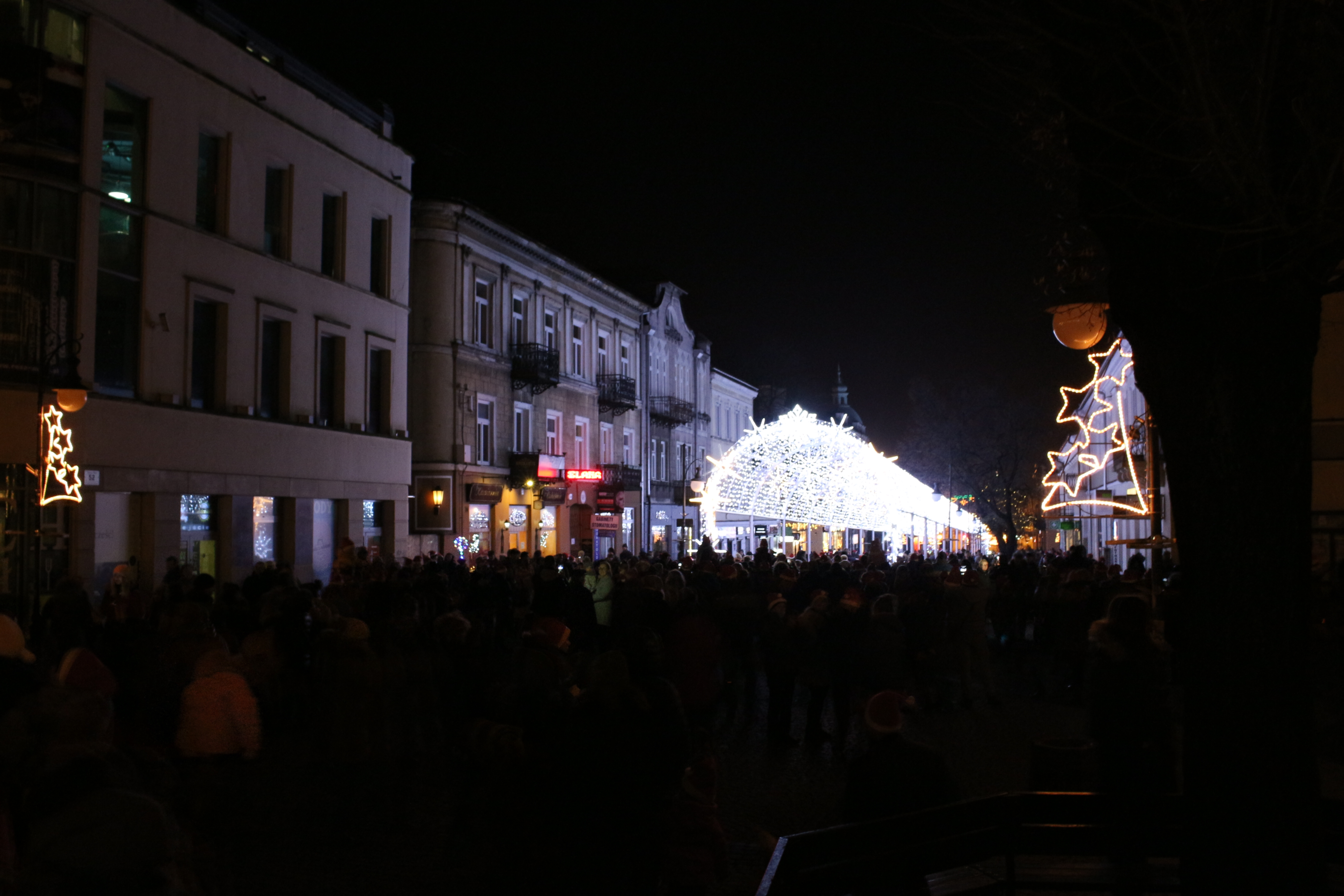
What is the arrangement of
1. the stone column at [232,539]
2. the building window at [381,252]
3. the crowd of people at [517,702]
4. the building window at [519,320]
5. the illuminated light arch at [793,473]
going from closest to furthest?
the crowd of people at [517,702] < the stone column at [232,539] < the building window at [381,252] < the illuminated light arch at [793,473] < the building window at [519,320]

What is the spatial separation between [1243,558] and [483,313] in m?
35.6

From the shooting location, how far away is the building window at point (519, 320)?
40.4 meters

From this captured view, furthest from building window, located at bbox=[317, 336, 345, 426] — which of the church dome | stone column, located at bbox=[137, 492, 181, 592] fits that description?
the church dome

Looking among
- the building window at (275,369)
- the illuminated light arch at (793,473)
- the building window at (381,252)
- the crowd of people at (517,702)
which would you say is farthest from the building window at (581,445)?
the crowd of people at (517,702)

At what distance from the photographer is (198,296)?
23.3m

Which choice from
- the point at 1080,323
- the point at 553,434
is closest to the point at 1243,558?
the point at 1080,323

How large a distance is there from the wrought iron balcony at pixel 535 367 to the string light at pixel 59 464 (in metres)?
21.2

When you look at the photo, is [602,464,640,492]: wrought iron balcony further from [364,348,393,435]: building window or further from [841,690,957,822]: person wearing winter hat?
[841,690,957,822]: person wearing winter hat

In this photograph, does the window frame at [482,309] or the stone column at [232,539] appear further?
the window frame at [482,309]

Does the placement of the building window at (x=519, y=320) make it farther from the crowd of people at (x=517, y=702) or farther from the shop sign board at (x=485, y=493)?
the crowd of people at (x=517, y=702)

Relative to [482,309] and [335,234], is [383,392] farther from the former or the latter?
[482,309]

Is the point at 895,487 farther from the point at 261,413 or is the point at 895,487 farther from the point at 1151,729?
the point at 1151,729

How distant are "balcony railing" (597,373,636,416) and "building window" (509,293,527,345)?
678 centimetres

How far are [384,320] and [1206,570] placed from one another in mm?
28163
